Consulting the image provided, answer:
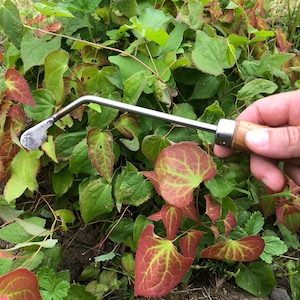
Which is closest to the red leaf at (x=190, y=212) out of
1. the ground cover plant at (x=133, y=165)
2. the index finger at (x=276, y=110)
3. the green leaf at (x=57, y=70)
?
the ground cover plant at (x=133, y=165)

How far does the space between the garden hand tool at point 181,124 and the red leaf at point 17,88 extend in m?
0.07

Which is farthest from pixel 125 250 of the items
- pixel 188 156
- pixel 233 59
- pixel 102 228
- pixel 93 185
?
pixel 233 59

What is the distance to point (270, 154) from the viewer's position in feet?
2.38

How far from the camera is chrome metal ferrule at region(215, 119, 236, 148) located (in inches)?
28.2

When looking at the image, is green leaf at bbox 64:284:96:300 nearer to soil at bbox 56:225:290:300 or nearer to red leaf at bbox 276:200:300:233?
soil at bbox 56:225:290:300

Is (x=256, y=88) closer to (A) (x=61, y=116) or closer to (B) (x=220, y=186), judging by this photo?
(B) (x=220, y=186)

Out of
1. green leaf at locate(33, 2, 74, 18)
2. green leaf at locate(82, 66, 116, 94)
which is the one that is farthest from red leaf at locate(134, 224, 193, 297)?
green leaf at locate(33, 2, 74, 18)

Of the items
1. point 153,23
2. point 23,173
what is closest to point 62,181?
point 23,173

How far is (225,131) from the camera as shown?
2.35 ft

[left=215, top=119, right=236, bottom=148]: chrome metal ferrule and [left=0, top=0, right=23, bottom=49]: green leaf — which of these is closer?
[left=215, top=119, right=236, bottom=148]: chrome metal ferrule

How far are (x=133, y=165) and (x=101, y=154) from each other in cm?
8

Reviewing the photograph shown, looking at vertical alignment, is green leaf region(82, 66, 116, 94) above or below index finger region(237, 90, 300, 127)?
below

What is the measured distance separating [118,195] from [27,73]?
0.39 m

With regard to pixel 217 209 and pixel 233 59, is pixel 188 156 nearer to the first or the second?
pixel 217 209
